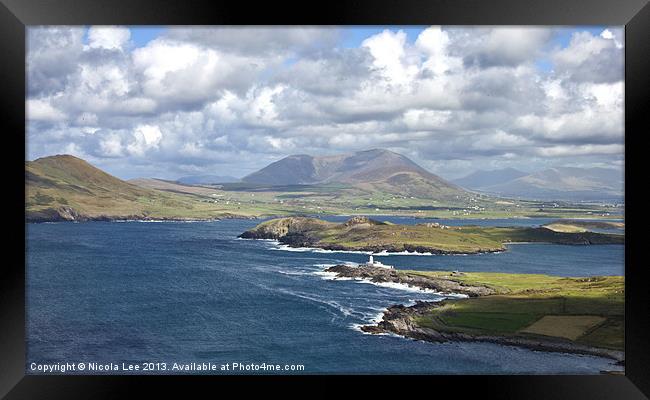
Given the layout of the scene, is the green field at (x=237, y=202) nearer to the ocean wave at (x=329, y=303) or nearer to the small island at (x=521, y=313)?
the small island at (x=521, y=313)

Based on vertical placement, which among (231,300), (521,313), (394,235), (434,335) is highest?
(394,235)

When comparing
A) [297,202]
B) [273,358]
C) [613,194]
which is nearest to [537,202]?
[613,194]

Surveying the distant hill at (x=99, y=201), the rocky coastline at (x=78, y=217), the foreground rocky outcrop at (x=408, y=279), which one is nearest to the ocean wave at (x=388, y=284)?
the foreground rocky outcrop at (x=408, y=279)

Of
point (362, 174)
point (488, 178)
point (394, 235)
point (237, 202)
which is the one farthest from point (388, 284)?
point (237, 202)

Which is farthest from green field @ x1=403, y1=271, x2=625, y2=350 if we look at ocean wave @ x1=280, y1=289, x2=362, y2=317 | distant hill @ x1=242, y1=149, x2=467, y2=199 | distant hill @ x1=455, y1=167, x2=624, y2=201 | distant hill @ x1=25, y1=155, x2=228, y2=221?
distant hill @ x1=25, y1=155, x2=228, y2=221
